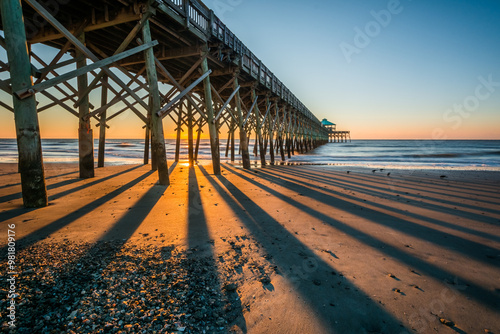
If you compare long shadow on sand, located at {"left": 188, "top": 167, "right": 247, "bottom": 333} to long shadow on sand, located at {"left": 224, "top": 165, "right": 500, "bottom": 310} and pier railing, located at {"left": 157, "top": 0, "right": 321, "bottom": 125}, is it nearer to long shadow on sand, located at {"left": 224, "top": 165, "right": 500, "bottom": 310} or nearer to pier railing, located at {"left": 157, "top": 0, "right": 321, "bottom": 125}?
long shadow on sand, located at {"left": 224, "top": 165, "right": 500, "bottom": 310}

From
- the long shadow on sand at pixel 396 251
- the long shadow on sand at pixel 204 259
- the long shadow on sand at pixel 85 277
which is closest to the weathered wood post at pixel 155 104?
the long shadow on sand at pixel 204 259

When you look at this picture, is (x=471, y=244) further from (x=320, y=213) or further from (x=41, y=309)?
(x=41, y=309)

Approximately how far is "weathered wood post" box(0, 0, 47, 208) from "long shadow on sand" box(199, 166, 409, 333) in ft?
12.9

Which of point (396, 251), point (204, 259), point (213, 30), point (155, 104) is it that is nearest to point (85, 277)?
point (204, 259)

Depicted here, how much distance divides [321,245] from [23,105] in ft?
16.8

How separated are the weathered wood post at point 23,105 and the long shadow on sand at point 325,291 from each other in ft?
12.9

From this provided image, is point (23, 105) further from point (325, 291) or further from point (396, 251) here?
point (396, 251)

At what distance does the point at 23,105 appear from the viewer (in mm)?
3740

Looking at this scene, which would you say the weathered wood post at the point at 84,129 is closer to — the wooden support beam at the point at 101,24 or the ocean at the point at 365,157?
the wooden support beam at the point at 101,24

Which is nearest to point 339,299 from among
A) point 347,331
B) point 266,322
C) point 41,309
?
point 347,331

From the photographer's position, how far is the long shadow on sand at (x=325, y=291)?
1.48m

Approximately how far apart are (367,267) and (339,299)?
63cm

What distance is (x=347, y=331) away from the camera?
143cm

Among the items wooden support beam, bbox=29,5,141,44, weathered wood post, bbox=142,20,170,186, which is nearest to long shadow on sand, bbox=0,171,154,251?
weathered wood post, bbox=142,20,170,186
